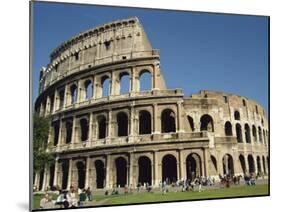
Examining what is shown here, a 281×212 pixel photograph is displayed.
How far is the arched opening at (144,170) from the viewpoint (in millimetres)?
14669

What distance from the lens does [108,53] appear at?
15.3 meters

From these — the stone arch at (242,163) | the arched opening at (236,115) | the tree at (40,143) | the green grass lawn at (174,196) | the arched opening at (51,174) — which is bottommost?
the green grass lawn at (174,196)

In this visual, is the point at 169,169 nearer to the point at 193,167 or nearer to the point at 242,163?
the point at 193,167

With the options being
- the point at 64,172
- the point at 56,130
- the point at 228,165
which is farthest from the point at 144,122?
the point at 228,165

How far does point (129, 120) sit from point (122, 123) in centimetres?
26

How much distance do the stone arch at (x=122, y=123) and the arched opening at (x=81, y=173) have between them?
1.49m

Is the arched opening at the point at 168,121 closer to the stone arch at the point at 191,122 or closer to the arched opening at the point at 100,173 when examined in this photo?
the stone arch at the point at 191,122

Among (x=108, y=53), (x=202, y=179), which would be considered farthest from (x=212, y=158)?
(x=108, y=53)

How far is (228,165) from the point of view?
15750 mm

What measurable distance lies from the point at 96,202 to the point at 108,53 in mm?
4723

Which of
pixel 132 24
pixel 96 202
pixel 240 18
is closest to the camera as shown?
pixel 96 202

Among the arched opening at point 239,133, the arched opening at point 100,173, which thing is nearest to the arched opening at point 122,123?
the arched opening at point 100,173

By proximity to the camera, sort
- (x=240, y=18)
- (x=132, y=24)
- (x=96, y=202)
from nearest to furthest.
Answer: (x=96, y=202)
(x=132, y=24)
(x=240, y=18)
